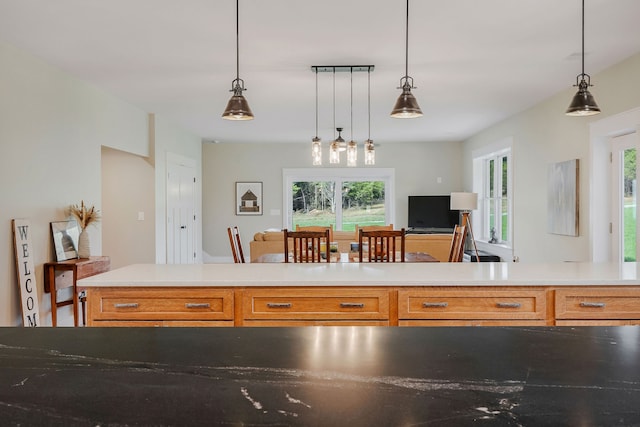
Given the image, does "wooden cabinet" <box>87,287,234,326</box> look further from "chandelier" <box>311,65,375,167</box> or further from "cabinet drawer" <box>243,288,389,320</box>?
"chandelier" <box>311,65,375,167</box>

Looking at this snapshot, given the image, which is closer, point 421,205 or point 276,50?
point 276,50

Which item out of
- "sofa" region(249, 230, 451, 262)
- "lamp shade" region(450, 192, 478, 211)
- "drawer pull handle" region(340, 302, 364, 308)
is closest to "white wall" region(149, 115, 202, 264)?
"sofa" region(249, 230, 451, 262)

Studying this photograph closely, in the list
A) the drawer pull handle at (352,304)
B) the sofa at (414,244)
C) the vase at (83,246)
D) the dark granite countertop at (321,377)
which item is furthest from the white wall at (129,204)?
the dark granite countertop at (321,377)

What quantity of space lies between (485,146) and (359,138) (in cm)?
227

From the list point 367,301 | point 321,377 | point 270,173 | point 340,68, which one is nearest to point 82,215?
point 340,68

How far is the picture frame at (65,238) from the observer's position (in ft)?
15.0

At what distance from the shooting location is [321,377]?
867mm

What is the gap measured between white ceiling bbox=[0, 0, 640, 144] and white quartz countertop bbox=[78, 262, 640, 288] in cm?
168

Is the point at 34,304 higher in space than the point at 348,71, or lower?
lower

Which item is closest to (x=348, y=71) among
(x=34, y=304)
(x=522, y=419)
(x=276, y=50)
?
(x=276, y=50)

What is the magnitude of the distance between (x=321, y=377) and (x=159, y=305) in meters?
1.57

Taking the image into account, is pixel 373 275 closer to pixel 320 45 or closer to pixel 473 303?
pixel 473 303

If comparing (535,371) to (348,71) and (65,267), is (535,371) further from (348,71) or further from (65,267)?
(65,267)

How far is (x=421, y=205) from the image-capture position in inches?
391
